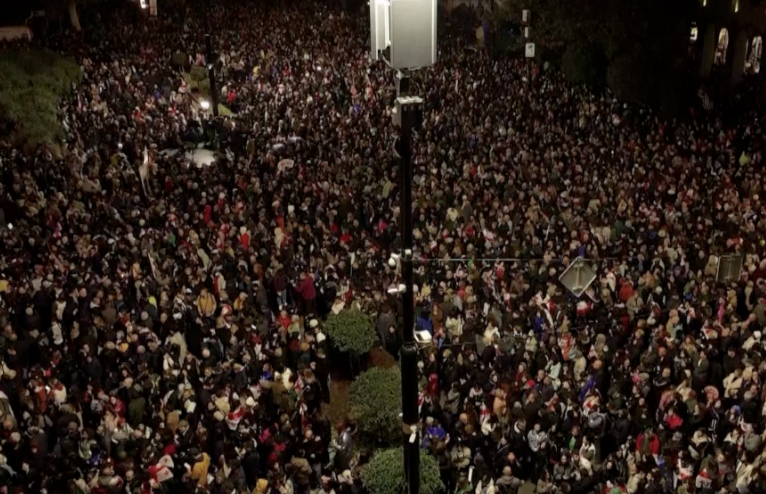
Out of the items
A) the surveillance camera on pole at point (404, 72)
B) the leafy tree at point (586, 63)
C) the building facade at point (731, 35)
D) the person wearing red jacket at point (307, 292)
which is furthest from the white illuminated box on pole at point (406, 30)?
the building facade at point (731, 35)

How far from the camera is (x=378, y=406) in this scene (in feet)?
38.2

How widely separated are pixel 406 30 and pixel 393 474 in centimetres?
601

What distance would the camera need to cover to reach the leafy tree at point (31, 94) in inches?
853

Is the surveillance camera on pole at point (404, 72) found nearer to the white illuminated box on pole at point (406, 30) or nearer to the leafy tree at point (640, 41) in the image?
the white illuminated box on pole at point (406, 30)

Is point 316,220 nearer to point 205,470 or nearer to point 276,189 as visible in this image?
point 276,189

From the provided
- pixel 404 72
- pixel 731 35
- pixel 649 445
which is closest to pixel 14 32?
pixel 731 35

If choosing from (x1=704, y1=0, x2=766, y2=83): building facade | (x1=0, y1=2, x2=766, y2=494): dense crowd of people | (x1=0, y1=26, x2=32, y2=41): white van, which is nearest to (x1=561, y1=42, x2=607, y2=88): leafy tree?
(x1=0, y1=2, x2=766, y2=494): dense crowd of people

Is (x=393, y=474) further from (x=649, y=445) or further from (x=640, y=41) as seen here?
(x=640, y=41)

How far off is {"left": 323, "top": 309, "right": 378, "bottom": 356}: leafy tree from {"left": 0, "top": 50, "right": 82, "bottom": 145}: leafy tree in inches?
462

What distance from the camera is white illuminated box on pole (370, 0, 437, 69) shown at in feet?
19.7

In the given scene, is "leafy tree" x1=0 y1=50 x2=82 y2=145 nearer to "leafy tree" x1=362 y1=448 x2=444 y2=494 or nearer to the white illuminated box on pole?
"leafy tree" x1=362 y1=448 x2=444 y2=494

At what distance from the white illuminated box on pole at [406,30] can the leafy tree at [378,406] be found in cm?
636

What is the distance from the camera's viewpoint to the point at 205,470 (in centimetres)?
1077

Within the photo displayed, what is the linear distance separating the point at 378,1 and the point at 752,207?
14.4 meters
